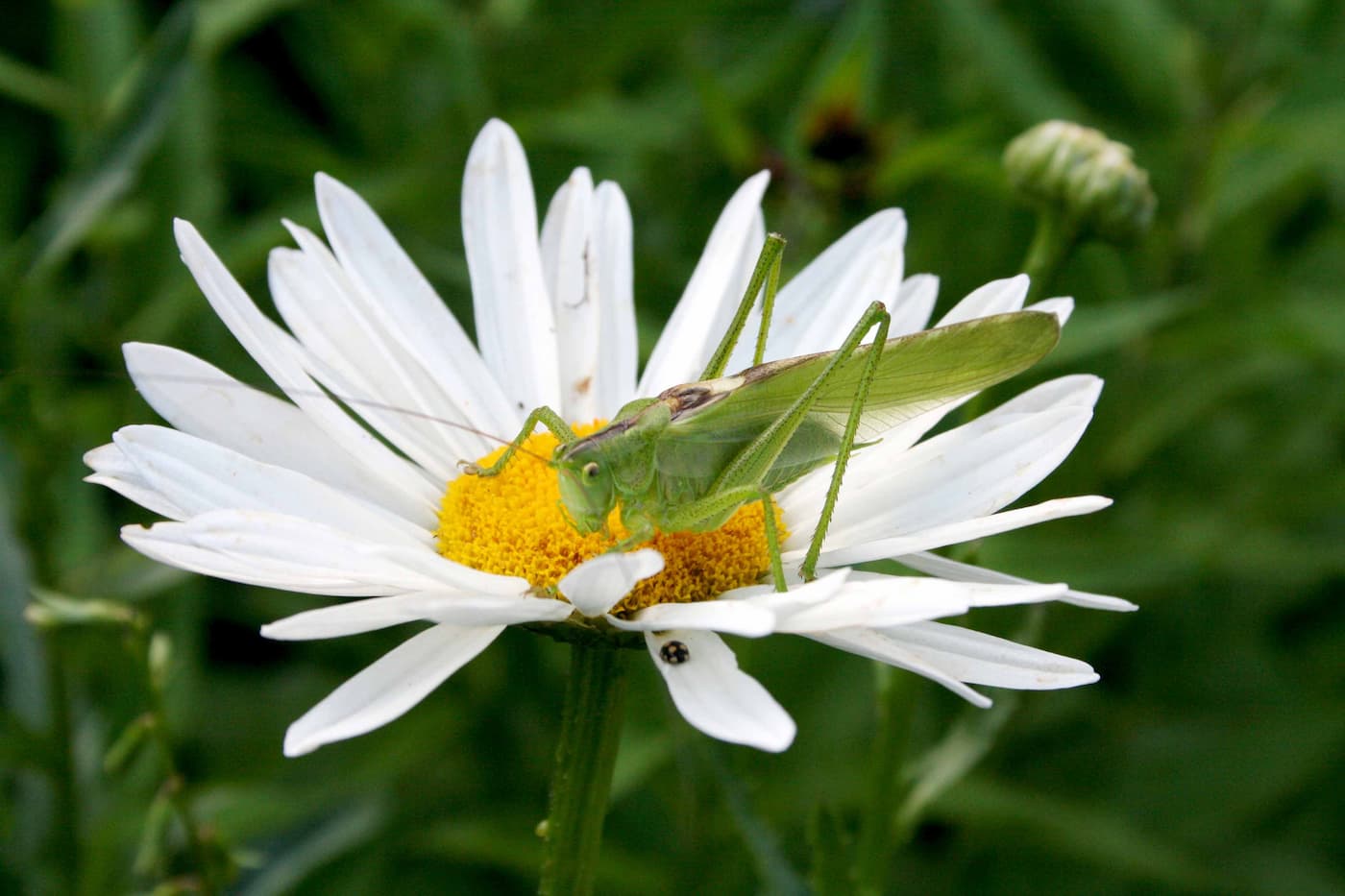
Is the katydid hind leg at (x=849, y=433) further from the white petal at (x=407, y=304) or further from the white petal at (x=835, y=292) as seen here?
the white petal at (x=407, y=304)

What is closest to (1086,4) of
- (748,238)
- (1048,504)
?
(748,238)

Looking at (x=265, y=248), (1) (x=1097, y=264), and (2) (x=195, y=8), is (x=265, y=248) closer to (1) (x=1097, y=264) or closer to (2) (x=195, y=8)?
(2) (x=195, y=8)

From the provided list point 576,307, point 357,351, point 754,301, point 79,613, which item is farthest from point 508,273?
point 79,613

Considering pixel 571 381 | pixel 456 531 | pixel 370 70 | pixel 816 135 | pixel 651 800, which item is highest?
pixel 370 70

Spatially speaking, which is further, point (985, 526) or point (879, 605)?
point (985, 526)

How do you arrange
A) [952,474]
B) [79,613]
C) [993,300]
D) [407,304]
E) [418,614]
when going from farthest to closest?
[407,304] → [993,300] → [952,474] → [79,613] → [418,614]

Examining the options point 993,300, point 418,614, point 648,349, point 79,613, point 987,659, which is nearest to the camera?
point 418,614

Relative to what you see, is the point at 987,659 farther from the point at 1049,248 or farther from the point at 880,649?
A: the point at 1049,248
